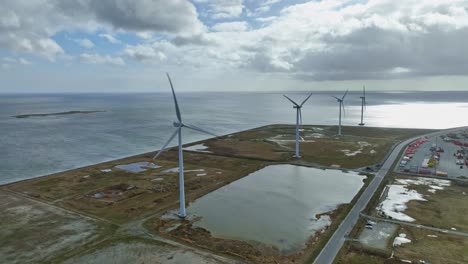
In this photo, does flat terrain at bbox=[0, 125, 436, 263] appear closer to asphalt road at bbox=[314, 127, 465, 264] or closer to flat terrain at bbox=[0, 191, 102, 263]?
flat terrain at bbox=[0, 191, 102, 263]

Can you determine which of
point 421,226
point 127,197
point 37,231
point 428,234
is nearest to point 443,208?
point 421,226

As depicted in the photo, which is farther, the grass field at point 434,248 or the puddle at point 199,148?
the puddle at point 199,148

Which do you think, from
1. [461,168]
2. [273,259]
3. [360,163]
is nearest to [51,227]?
[273,259]

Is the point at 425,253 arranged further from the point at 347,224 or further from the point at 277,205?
the point at 277,205

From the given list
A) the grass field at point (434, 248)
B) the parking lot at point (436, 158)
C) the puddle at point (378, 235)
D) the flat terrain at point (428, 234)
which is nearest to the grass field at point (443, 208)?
the flat terrain at point (428, 234)

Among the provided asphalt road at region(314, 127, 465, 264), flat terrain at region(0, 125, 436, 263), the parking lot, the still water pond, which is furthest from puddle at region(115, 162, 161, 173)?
the parking lot

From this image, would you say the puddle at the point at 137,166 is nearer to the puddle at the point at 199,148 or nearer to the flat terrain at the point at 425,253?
the puddle at the point at 199,148
